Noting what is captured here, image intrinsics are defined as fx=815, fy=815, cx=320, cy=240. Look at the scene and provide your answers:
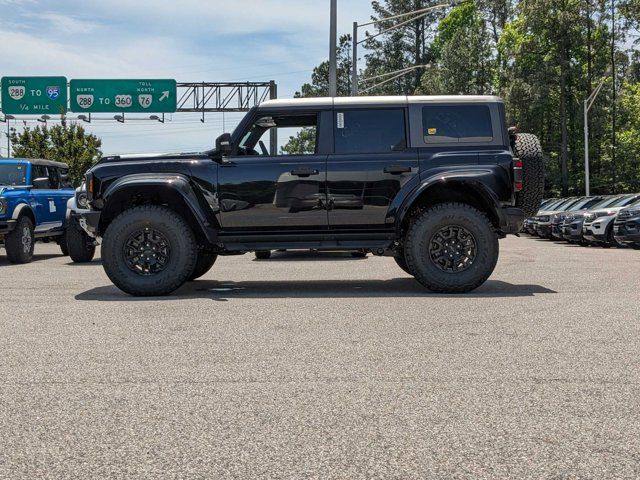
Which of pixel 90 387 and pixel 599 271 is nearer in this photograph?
pixel 90 387

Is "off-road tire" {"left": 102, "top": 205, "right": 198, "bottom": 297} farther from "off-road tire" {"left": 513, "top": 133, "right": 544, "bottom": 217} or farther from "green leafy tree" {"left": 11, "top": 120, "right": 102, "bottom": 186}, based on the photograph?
"green leafy tree" {"left": 11, "top": 120, "right": 102, "bottom": 186}

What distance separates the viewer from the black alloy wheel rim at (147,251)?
8.95m

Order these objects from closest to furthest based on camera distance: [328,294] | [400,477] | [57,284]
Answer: [400,477] < [328,294] < [57,284]

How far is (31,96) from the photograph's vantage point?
133 feet

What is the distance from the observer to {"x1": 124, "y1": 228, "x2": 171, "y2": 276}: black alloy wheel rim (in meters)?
8.95

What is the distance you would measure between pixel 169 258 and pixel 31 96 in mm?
34784

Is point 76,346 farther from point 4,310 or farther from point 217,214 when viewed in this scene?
point 217,214

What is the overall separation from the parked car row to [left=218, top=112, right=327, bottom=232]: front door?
10.0 m

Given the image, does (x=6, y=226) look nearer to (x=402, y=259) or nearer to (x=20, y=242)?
(x=20, y=242)

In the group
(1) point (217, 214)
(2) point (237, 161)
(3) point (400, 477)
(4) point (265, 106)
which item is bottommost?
(3) point (400, 477)

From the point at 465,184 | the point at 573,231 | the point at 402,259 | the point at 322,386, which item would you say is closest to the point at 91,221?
the point at 402,259

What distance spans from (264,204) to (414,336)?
10.9ft

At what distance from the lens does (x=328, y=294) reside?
891cm

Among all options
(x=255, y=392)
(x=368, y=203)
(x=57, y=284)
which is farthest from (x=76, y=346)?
(x=57, y=284)
